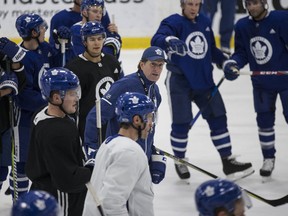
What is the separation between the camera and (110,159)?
3.07m

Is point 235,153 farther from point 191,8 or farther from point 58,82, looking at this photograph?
point 58,82

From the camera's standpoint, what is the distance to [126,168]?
9.98 feet

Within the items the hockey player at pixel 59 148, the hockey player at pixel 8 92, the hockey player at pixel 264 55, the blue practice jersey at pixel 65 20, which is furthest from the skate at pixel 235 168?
the hockey player at pixel 59 148

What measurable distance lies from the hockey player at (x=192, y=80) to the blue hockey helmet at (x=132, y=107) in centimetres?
227

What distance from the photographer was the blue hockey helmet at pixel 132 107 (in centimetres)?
324

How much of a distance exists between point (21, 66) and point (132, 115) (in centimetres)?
160

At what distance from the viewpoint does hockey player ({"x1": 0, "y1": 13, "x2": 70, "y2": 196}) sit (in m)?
4.81

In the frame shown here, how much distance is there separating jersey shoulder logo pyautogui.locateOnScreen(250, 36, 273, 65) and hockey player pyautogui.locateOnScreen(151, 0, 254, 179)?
0.83 feet

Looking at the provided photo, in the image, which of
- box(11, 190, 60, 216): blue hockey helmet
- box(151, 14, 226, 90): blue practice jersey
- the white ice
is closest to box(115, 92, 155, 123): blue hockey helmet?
box(11, 190, 60, 216): blue hockey helmet

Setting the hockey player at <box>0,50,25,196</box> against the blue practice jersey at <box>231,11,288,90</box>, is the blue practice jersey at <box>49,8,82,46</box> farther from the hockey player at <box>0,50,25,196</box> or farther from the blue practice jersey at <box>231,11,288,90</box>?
the hockey player at <box>0,50,25,196</box>

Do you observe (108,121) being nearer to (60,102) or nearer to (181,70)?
(60,102)

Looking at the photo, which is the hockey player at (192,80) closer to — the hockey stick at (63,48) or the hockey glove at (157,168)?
the hockey stick at (63,48)

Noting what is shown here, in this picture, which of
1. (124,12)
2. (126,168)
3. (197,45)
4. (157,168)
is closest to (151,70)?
(157,168)

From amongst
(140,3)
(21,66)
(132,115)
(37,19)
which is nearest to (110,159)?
(132,115)
